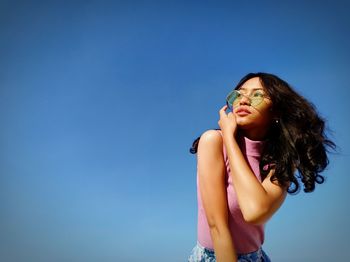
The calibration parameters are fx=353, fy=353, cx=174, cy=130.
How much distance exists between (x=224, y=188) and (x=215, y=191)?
0.13 metres

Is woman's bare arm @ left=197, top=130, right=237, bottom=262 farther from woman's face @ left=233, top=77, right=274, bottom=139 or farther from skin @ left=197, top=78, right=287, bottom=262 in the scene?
woman's face @ left=233, top=77, right=274, bottom=139

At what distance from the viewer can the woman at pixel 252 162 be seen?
153 inches

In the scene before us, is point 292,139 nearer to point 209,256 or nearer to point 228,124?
point 228,124

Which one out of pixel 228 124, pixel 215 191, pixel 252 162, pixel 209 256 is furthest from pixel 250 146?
pixel 209 256

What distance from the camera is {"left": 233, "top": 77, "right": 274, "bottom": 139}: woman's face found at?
462cm

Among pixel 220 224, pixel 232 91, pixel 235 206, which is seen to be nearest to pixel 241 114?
pixel 232 91

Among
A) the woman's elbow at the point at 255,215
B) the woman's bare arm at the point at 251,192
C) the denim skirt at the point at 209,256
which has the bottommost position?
the denim skirt at the point at 209,256

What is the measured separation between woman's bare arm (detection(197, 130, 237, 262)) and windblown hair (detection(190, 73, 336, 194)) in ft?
→ 1.43

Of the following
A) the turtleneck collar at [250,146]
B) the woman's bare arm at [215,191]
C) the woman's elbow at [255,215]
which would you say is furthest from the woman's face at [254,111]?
the woman's elbow at [255,215]

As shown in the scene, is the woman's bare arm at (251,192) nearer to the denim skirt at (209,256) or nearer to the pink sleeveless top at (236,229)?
the pink sleeveless top at (236,229)

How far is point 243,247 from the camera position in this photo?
4113mm

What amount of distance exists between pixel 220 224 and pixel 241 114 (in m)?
1.52

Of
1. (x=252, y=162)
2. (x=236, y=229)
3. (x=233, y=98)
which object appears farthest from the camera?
(x=233, y=98)

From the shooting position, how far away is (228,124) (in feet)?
14.8
